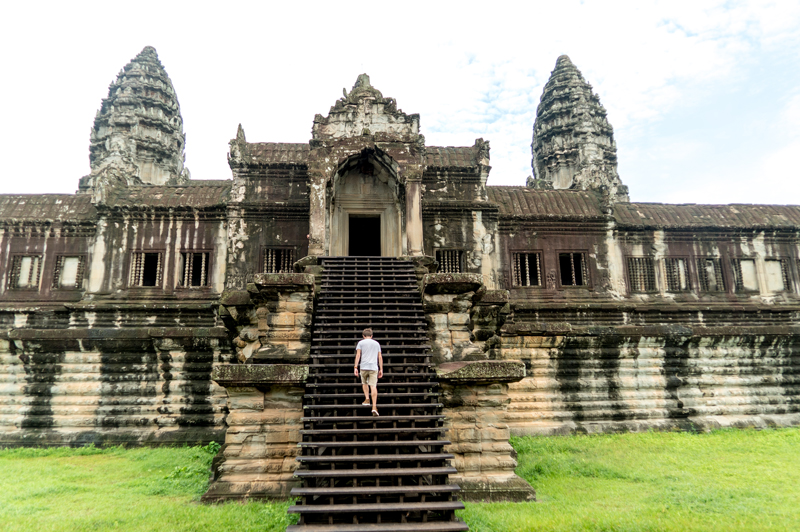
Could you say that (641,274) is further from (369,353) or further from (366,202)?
(369,353)

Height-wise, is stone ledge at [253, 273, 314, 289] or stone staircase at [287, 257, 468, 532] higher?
stone ledge at [253, 273, 314, 289]

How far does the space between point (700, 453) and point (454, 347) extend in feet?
20.6

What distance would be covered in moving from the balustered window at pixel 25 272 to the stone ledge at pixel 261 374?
14.5 meters

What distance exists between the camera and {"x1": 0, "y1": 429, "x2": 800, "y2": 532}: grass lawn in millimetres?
6570

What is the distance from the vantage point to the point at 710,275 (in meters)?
19.2

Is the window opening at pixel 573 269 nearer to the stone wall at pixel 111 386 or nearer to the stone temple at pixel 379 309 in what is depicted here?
the stone temple at pixel 379 309

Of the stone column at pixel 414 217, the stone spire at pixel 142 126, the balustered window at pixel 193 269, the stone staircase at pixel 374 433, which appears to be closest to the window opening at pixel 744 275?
the stone column at pixel 414 217

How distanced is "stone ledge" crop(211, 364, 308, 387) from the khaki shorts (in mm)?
956

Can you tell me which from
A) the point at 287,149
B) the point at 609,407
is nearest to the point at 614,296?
the point at 609,407

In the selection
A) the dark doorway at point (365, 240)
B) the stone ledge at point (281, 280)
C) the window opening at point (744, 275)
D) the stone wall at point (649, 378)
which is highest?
the dark doorway at point (365, 240)

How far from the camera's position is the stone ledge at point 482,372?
8.04m

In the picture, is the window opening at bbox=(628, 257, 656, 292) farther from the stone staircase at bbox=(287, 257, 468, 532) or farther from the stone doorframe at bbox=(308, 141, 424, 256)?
the stone staircase at bbox=(287, 257, 468, 532)

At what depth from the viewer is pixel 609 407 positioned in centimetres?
1245

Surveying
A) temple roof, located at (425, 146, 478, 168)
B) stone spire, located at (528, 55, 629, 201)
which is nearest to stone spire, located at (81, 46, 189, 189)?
temple roof, located at (425, 146, 478, 168)
